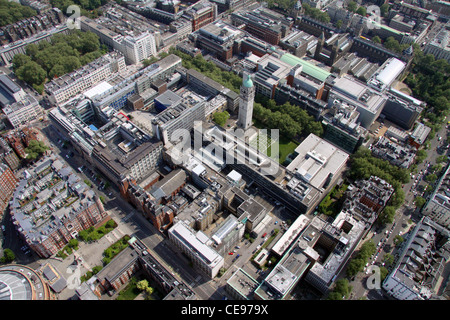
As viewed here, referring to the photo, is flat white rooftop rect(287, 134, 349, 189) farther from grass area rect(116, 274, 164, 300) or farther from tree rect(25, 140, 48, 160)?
tree rect(25, 140, 48, 160)

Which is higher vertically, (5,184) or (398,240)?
(5,184)

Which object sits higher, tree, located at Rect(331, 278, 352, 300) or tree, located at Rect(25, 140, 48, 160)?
tree, located at Rect(25, 140, 48, 160)

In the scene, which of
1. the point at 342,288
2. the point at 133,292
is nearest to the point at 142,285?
the point at 133,292

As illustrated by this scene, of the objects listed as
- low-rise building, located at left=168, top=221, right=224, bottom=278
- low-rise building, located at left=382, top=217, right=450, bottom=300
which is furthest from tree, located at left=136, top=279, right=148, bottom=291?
low-rise building, located at left=382, top=217, right=450, bottom=300

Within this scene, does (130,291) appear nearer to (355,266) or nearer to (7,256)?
(7,256)

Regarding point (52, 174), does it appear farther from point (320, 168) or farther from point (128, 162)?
point (320, 168)

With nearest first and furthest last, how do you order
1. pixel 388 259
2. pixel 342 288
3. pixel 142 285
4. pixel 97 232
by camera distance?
pixel 342 288 → pixel 142 285 → pixel 388 259 → pixel 97 232

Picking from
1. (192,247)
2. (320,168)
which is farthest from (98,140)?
(320,168)

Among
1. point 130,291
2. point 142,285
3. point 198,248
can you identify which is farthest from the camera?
point 130,291
